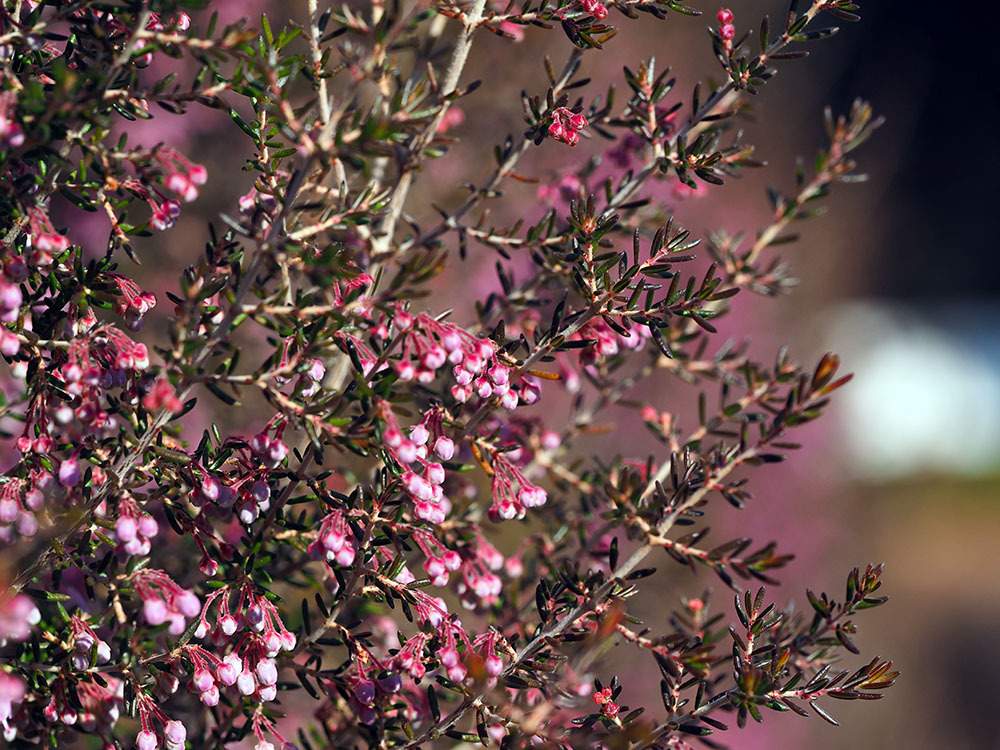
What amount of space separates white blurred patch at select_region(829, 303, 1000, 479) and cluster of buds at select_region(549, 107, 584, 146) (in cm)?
1067

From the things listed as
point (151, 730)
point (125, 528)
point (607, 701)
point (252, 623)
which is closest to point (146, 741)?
point (151, 730)

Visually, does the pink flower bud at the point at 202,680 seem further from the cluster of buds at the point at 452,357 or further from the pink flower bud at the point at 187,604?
the cluster of buds at the point at 452,357

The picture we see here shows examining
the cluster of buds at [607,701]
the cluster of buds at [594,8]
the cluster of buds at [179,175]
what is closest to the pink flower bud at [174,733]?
the cluster of buds at [607,701]

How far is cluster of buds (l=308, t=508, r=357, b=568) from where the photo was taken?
4.38ft

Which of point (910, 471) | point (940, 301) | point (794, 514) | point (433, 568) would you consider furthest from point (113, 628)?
point (940, 301)

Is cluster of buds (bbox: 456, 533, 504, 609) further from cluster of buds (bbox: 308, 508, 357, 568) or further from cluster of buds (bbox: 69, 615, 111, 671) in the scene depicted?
cluster of buds (bbox: 69, 615, 111, 671)

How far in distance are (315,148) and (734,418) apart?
3.81ft

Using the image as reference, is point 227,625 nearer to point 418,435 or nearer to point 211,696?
point 211,696

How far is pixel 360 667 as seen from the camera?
58.4 inches

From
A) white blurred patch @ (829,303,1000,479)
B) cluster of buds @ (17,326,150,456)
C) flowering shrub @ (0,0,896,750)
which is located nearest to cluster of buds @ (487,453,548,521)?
flowering shrub @ (0,0,896,750)

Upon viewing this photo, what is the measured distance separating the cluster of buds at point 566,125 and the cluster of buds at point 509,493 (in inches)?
22.3

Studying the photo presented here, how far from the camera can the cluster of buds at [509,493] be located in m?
1.44

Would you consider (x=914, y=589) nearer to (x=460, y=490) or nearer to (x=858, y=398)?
(x=858, y=398)

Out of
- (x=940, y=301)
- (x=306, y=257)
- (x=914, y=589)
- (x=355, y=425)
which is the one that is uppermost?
(x=940, y=301)
